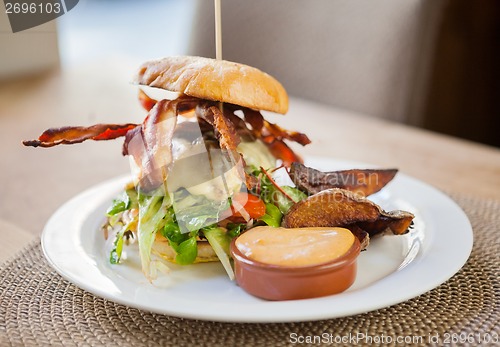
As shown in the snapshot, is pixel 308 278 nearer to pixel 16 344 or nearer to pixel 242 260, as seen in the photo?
pixel 242 260

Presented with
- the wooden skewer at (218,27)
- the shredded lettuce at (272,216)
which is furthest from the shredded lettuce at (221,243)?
the wooden skewer at (218,27)

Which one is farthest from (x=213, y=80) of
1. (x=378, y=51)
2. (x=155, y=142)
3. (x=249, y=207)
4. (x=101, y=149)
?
(x=378, y=51)

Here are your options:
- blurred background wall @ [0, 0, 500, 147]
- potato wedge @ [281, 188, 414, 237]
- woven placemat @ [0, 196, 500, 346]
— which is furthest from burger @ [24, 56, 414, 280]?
blurred background wall @ [0, 0, 500, 147]

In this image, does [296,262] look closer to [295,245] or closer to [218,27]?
[295,245]

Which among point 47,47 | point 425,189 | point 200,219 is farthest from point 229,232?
point 47,47

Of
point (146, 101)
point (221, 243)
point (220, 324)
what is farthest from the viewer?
point (146, 101)
